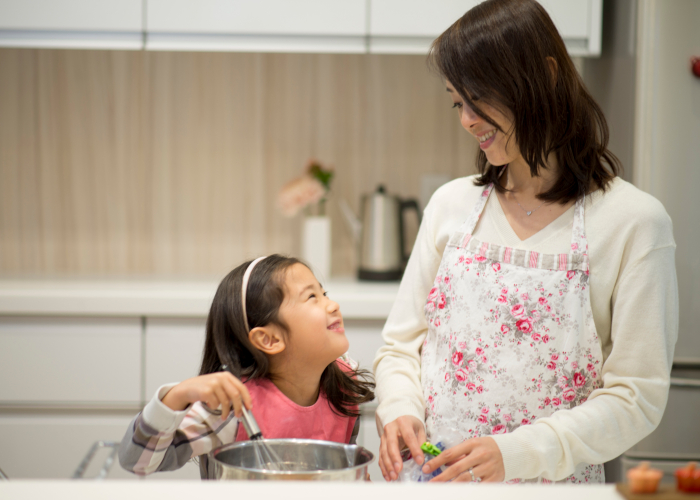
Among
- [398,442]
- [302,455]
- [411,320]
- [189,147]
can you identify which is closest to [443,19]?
[189,147]

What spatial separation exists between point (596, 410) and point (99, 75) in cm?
201

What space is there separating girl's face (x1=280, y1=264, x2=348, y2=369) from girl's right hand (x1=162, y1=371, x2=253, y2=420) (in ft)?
0.71

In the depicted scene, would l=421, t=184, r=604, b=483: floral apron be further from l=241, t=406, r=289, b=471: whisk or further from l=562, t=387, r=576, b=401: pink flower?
l=241, t=406, r=289, b=471: whisk

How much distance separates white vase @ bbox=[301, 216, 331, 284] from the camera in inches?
82.7

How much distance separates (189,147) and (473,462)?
1.76 metres

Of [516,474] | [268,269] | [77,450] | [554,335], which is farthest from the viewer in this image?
[77,450]

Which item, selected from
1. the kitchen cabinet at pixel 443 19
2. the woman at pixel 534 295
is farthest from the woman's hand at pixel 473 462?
the kitchen cabinet at pixel 443 19

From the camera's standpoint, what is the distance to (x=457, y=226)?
41.9 inches

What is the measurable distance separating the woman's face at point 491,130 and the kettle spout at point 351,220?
1.22 meters

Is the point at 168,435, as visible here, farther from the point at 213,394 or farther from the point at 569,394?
Answer: the point at 569,394

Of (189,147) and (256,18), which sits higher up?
(256,18)

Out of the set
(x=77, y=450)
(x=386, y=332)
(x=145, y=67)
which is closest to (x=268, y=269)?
(x=386, y=332)

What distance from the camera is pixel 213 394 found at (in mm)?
804

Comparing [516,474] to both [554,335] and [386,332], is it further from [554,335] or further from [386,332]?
[386,332]
